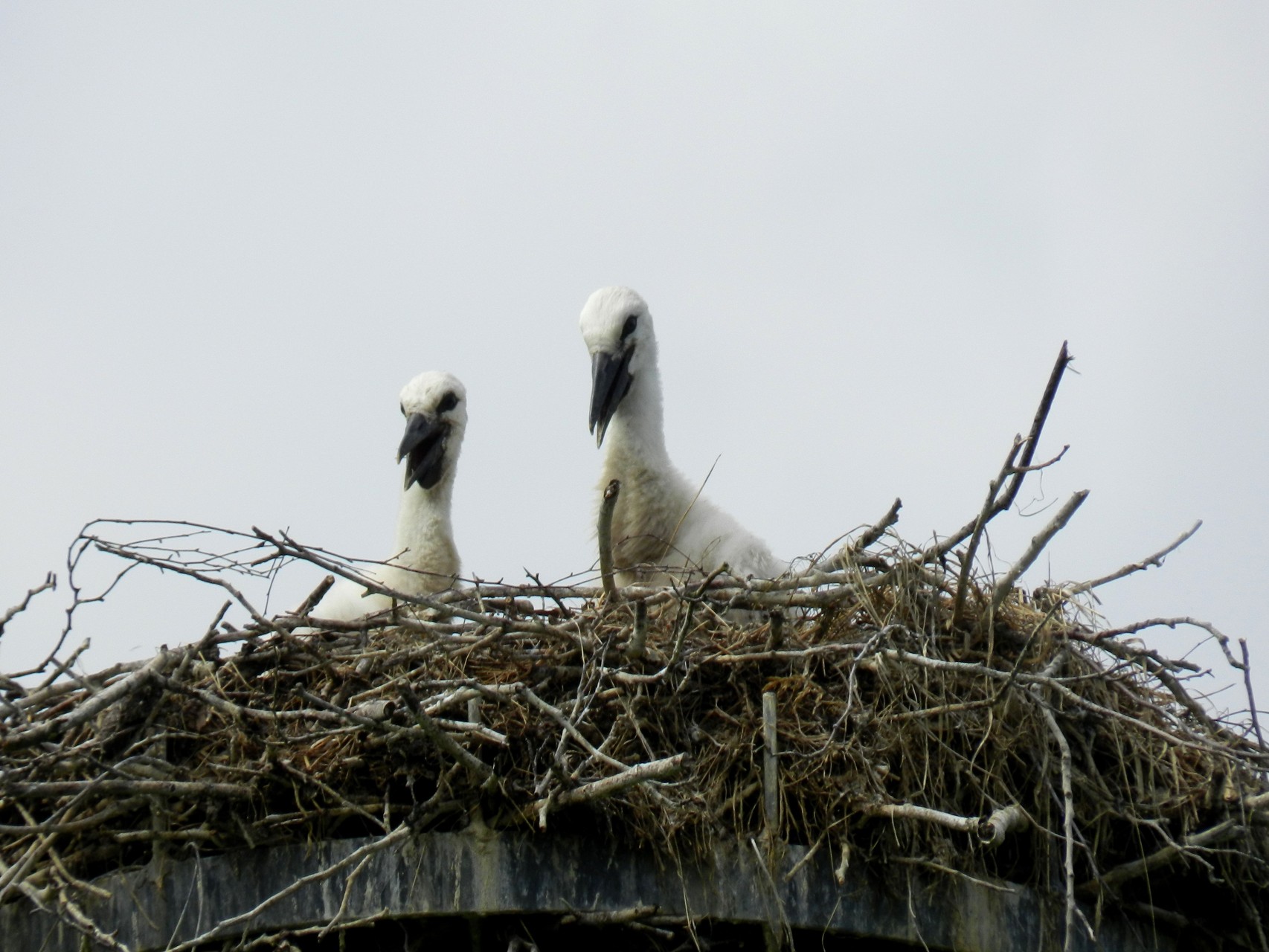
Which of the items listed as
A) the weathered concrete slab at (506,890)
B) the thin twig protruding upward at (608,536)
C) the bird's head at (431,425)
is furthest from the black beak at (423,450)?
the weathered concrete slab at (506,890)

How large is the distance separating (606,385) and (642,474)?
0.43 m

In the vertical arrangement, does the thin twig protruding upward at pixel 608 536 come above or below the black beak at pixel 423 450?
below

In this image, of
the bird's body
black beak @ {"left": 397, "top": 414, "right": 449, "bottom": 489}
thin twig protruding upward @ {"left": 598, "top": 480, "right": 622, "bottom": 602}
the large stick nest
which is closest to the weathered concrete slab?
the large stick nest

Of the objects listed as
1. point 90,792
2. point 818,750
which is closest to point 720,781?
point 818,750

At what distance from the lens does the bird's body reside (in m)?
6.14

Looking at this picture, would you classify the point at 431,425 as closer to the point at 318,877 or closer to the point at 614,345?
the point at 614,345

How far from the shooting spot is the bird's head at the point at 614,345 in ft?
22.0

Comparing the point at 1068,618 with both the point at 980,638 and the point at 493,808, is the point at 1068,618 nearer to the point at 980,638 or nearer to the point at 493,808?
the point at 980,638

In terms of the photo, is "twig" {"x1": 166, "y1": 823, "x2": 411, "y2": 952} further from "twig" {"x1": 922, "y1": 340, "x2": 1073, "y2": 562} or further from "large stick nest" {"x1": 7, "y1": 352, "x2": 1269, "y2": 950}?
"twig" {"x1": 922, "y1": 340, "x2": 1073, "y2": 562}

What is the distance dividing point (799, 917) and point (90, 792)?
1.83 meters

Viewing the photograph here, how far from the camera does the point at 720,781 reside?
450 centimetres

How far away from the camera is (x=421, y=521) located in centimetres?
718

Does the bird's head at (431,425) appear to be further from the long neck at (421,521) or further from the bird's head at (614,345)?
the bird's head at (614,345)

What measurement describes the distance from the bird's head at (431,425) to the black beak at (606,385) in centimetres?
104
